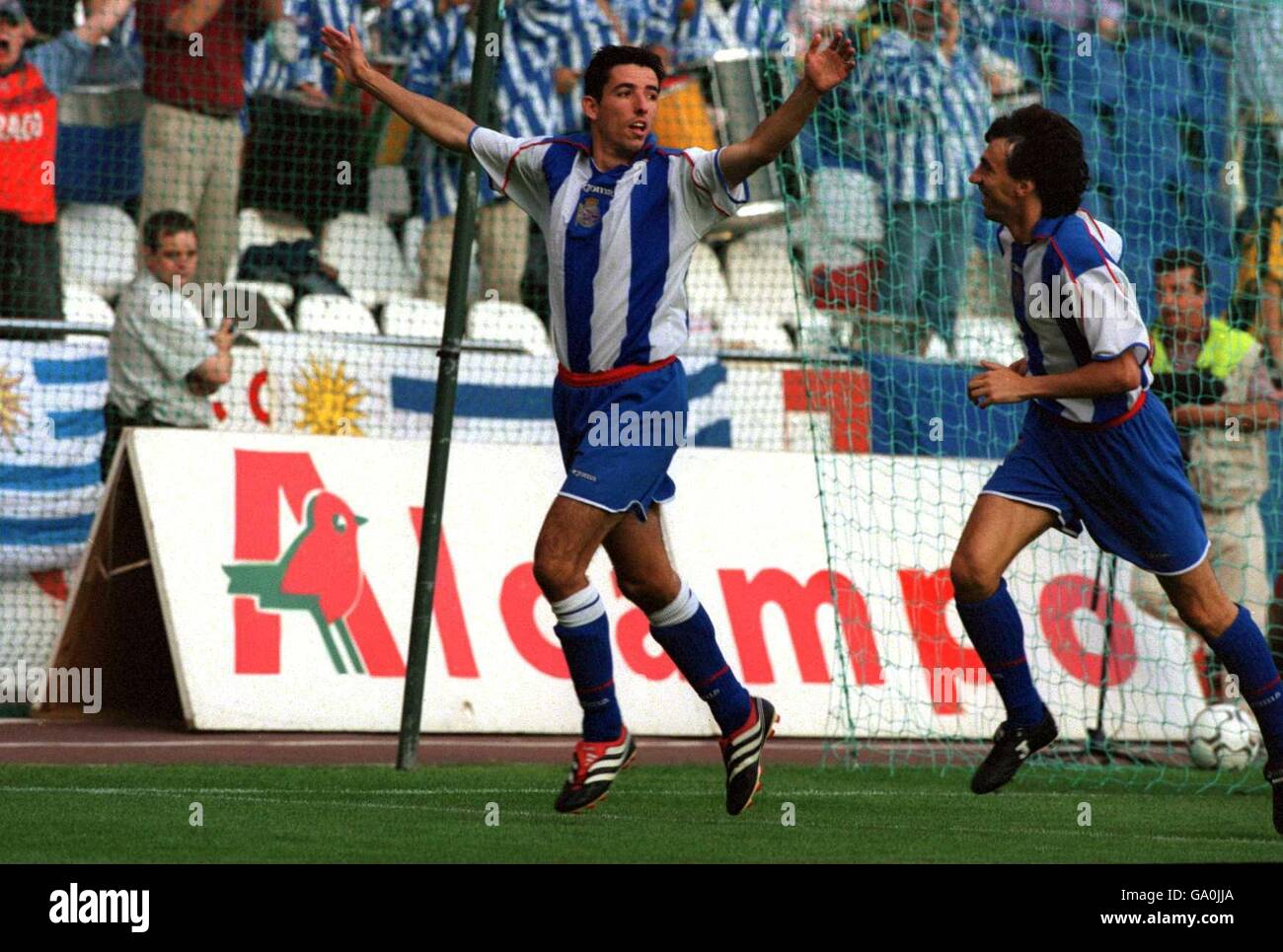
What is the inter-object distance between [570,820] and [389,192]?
8.13 meters

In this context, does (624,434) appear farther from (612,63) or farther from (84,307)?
(84,307)

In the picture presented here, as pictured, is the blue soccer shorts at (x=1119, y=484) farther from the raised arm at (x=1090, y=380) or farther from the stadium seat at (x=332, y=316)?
the stadium seat at (x=332, y=316)

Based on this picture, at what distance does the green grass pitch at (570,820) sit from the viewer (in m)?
5.86

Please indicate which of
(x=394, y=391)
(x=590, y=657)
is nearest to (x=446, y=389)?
(x=590, y=657)

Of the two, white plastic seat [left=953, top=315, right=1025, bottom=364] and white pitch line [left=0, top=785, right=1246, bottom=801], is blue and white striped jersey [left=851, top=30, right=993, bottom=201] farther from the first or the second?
white pitch line [left=0, top=785, right=1246, bottom=801]

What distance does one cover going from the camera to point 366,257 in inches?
553

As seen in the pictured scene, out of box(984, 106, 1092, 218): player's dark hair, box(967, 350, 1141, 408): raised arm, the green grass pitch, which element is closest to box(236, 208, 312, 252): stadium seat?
the green grass pitch

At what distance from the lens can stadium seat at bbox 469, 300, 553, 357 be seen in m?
13.8

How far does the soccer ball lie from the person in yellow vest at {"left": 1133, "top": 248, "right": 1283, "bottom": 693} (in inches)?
34.7

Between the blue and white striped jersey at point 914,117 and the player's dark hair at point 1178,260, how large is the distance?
1.13 m

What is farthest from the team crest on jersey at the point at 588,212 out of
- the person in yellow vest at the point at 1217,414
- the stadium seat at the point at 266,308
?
the stadium seat at the point at 266,308

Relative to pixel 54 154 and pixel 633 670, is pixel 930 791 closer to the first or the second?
pixel 633 670

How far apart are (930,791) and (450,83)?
22.6ft

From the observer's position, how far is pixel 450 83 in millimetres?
13781
